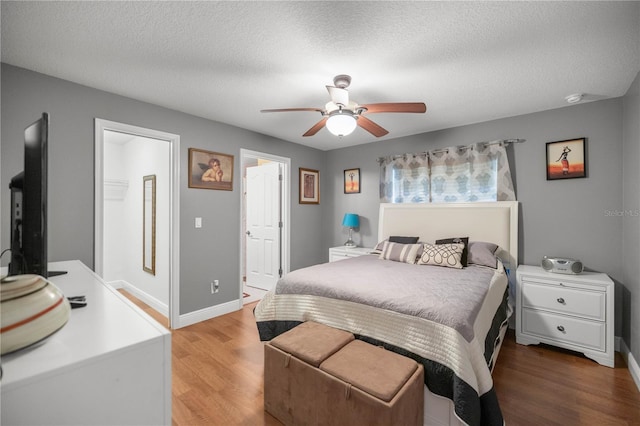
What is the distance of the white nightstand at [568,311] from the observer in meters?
2.49

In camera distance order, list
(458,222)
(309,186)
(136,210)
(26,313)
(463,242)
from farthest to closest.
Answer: (309,186) → (136,210) → (458,222) → (463,242) → (26,313)

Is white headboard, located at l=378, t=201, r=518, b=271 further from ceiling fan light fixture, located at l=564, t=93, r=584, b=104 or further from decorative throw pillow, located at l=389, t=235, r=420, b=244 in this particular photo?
ceiling fan light fixture, located at l=564, t=93, r=584, b=104

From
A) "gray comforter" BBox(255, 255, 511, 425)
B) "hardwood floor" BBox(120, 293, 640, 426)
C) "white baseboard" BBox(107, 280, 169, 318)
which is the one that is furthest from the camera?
"white baseboard" BBox(107, 280, 169, 318)

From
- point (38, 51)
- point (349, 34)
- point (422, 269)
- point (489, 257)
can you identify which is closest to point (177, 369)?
point (422, 269)

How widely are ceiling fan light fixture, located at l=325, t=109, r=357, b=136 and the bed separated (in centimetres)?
121

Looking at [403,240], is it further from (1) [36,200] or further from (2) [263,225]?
(1) [36,200]

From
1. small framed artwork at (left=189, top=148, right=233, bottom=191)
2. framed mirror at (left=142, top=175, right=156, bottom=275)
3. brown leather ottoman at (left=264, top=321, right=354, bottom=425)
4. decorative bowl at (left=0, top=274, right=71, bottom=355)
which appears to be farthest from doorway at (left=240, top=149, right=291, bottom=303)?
decorative bowl at (left=0, top=274, right=71, bottom=355)

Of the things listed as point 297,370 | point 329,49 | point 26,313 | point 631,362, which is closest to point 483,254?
point 631,362

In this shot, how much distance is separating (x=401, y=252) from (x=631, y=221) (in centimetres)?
199

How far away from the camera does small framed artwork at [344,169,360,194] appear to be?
4762mm

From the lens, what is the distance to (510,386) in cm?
218

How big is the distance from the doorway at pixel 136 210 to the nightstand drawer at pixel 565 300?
146 inches

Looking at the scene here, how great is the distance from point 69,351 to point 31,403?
130 mm

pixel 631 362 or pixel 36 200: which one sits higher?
pixel 36 200
